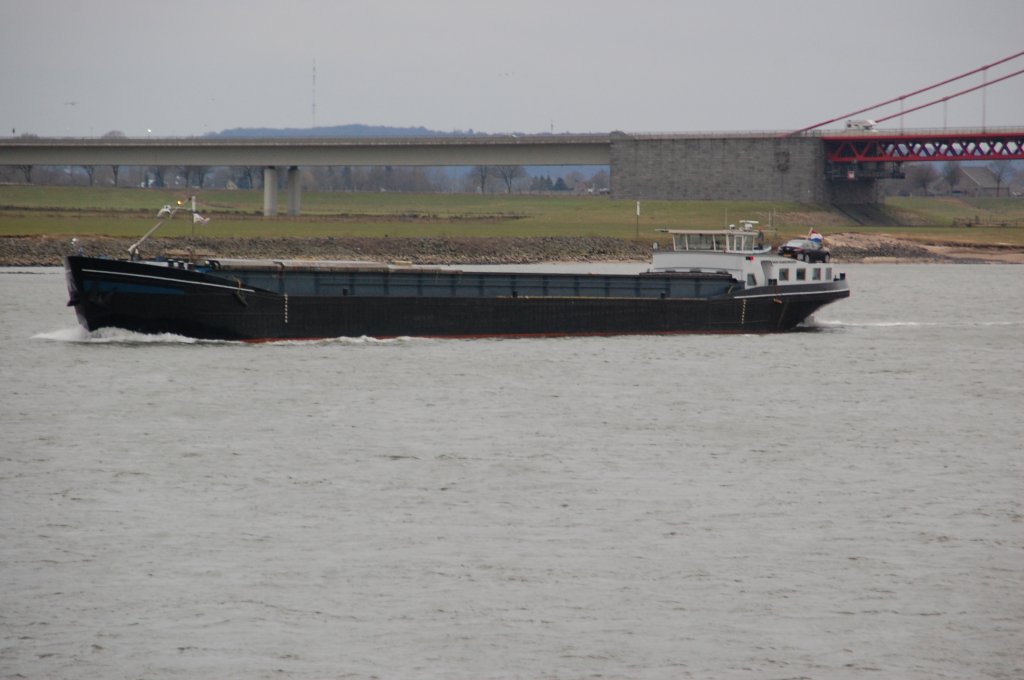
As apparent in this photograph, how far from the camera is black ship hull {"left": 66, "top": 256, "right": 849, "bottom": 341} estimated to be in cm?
4712

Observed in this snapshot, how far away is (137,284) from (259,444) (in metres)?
17.3

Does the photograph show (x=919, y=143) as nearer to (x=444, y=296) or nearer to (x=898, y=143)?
(x=898, y=143)

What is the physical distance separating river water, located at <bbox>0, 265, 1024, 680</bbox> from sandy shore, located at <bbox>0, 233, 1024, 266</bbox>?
52.0m

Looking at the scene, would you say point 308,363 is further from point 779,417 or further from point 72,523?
point 72,523

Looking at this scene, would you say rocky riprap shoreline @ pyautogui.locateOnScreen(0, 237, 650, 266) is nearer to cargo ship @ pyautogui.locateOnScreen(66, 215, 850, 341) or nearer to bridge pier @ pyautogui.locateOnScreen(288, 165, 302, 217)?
bridge pier @ pyautogui.locateOnScreen(288, 165, 302, 217)

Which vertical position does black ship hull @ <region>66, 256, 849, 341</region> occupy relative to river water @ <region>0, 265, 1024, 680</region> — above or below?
above

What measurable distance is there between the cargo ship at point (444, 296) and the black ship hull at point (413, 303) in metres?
0.05

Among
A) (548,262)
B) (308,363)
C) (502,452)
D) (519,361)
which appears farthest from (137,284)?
(548,262)

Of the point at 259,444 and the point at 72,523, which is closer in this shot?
the point at 72,523

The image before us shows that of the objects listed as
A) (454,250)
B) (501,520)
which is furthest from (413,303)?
(454,250)

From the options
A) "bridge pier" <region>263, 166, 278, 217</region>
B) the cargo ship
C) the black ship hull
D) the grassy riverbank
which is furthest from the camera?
"bridge pier" <region>263, 166, 278, 217</region>

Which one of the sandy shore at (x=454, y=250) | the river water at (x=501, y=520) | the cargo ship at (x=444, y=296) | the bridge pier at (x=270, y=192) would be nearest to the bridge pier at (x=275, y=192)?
the bridge pier at (x=270, y=192)

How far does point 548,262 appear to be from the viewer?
10431 centimetres

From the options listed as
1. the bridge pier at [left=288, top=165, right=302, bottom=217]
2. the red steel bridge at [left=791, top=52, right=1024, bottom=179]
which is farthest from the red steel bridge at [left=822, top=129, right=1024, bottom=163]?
the bridge pier at [left=288, top=165, right=302, bottom=217]
